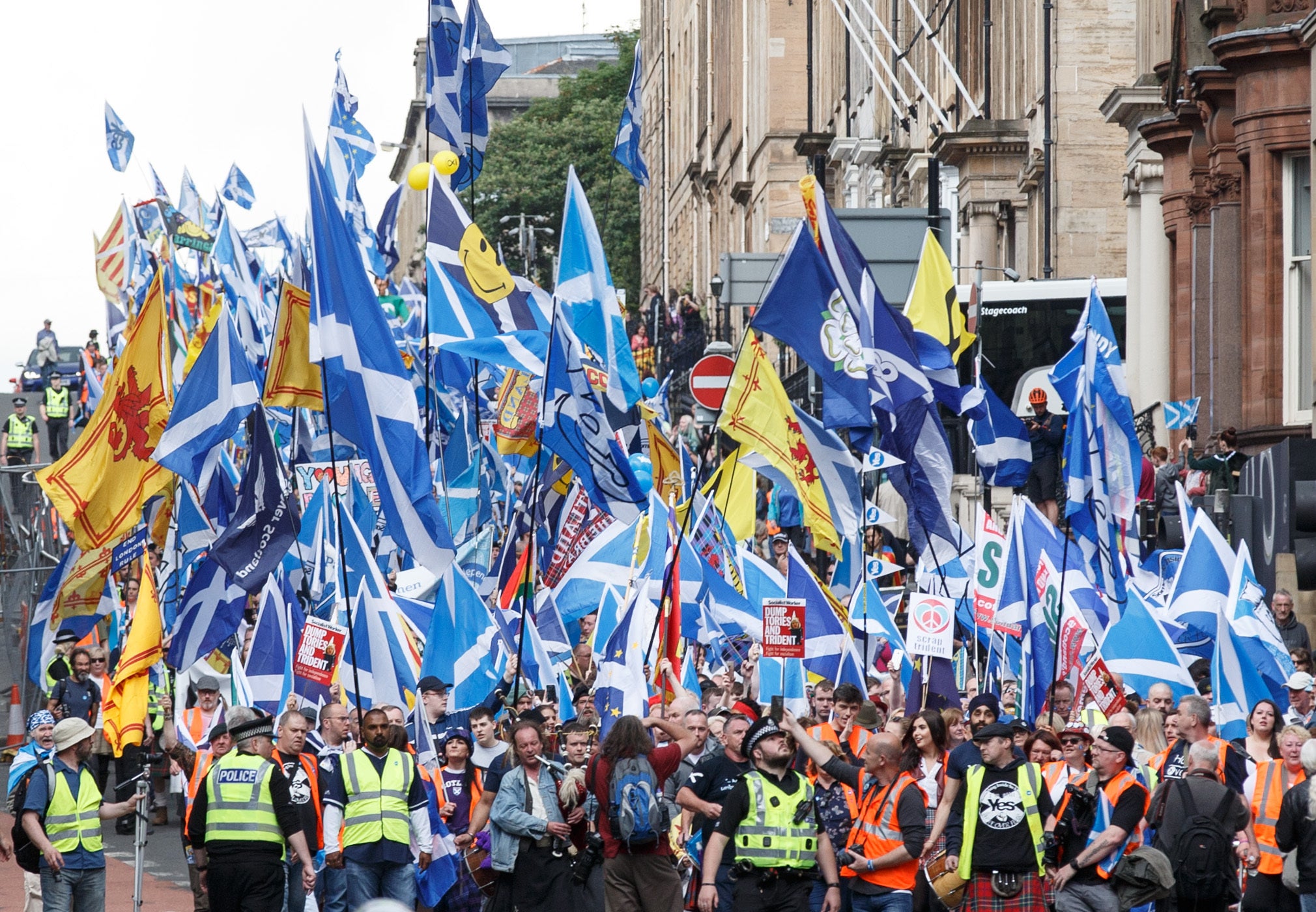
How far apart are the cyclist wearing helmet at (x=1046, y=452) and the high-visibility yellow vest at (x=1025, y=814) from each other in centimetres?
1256

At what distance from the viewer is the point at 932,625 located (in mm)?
16234

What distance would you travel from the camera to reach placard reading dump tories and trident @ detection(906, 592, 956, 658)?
16.2 m

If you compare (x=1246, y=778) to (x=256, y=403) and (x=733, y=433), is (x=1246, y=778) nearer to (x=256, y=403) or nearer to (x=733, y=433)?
(x=733, y=433)

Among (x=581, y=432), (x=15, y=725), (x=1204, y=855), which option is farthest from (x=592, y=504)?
(x=1204, y=855)

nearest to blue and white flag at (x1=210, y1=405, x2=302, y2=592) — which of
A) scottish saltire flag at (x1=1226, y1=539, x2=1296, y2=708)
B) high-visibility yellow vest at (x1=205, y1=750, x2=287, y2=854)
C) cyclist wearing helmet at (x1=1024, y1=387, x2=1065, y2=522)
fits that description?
high-visibility yellow vest at (x1=205, y1=750, x2=287, y2=854)

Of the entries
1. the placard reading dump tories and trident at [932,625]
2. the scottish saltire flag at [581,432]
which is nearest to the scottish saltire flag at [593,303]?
the scottish saltire flag at [581,432]

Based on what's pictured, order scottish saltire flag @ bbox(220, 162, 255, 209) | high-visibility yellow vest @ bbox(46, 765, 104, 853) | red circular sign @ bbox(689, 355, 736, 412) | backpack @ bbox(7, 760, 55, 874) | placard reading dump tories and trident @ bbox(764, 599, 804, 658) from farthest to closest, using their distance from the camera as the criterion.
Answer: scottish saltire flag @ bbox(220, 162, 255, 209), red circular sign @ bbox(689, 355, 736, 412), placard reading dump tories and trident @ bbox(764, 599, 804, 658), high-visibility yellow vest @ bbox(46, 765, 104, 853), backpack @ bbox(7, 760, 55, 874)

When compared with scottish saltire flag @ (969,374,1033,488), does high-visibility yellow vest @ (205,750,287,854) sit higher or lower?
lower

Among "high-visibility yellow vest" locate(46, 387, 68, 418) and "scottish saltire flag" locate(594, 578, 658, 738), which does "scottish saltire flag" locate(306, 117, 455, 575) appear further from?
"high-visibility yellow vest" locate(46, 387, 68, 418)

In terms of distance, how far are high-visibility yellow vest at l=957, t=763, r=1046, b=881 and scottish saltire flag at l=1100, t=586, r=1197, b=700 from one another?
141 inches

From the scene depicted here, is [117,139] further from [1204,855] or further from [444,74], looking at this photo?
[1204,855]

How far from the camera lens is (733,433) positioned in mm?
17266

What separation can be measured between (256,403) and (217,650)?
407 centimetres

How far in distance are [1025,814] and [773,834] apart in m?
1.19
